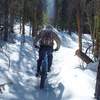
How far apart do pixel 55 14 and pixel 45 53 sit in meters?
43.4

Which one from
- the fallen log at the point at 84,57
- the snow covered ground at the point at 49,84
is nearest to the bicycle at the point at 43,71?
the snow covered ground at the point at 49,84

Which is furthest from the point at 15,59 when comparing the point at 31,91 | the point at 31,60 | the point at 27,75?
the point at 31,91

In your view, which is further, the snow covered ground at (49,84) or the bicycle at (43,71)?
the bicycle at (43,71)

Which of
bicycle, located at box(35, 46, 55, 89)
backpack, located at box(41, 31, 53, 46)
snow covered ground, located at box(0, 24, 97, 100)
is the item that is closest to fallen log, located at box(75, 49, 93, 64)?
snow covered ground, located at box(0, 24, 97, 100)

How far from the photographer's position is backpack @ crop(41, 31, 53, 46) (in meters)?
10.3

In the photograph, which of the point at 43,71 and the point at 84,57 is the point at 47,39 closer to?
the point at 43,71

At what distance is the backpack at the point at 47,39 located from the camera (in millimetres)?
10323

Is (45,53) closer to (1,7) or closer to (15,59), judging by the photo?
(15,59)

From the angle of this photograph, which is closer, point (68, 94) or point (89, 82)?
point (68, 94)

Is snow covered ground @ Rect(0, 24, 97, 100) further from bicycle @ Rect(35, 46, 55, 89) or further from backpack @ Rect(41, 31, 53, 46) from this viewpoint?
backpack @ Rect(41, 31, 53, 46)

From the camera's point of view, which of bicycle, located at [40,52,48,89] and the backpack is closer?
bicycle, located at [40,52,48,89]

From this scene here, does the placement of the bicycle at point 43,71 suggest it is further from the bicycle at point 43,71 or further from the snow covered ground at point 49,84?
the snow covered ground at point 49,84

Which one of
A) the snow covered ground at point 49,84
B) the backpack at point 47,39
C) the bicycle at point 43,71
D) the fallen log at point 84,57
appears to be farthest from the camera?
the fallen log at point 84,57

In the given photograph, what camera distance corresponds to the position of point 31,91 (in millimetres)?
9266
